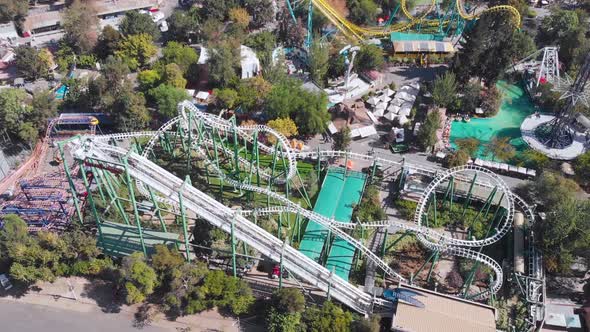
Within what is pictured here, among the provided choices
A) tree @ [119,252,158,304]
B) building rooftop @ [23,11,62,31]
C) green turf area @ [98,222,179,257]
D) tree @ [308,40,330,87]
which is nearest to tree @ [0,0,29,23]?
building rooftop @ [23,11,62,31]

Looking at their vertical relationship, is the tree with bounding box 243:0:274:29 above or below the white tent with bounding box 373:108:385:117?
above

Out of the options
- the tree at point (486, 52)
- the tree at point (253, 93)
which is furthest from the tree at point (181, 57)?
the tree at point (486, 52)

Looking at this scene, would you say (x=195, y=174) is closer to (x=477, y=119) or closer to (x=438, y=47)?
(x=477, y=119)

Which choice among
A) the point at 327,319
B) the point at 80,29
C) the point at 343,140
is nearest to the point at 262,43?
the point at 343,140

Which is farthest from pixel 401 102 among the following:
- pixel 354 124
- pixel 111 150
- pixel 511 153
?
pixel 111 150

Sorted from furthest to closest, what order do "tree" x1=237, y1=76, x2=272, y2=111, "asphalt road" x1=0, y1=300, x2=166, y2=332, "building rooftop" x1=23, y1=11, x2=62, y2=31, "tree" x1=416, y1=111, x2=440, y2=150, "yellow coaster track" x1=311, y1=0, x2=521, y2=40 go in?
"building rooftop" x1=23, y1=11, x2=62, y2=31 < "yellow coaster track" x1=311, y1=0, x2=521, y2=40 < "tree" x1=237, y1=76, x2=272, y2=111 < "tree" x1=416, y1=111, x2=440, y2=150 < "asphalt road" x1=0, y1=300, x2=166, y2=332

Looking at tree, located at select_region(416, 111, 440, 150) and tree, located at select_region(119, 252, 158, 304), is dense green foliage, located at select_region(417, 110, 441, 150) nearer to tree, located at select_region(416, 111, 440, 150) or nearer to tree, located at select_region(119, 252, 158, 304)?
tree, located at select_region(416, 111, 440, 150)
